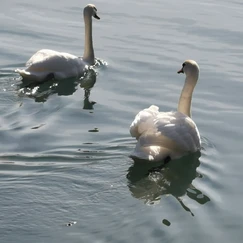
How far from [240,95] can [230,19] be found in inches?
226

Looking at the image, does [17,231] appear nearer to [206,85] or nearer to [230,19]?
[206,85]

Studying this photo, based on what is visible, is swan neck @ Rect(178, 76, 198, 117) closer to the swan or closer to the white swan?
the swan

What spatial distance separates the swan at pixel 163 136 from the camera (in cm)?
987

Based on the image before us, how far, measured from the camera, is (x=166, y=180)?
975 cm

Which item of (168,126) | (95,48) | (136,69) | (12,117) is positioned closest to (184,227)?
(168,126)

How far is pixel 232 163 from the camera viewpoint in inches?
405

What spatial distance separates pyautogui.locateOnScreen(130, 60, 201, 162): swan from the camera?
9867 mm

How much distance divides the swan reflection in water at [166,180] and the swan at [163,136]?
13cm

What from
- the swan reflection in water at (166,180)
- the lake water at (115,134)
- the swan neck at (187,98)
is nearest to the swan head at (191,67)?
the swan neck at (187,98)

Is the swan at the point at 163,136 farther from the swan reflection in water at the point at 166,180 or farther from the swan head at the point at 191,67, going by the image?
the swan head at the point at 191,67

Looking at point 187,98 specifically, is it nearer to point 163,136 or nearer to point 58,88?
point 163,136

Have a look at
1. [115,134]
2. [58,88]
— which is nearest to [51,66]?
[58,88]

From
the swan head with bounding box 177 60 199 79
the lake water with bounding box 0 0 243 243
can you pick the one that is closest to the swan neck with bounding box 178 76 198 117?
the swan head with bounding box 177 60 199 79

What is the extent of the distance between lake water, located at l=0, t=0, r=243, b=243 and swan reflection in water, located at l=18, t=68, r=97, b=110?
0.11ft
